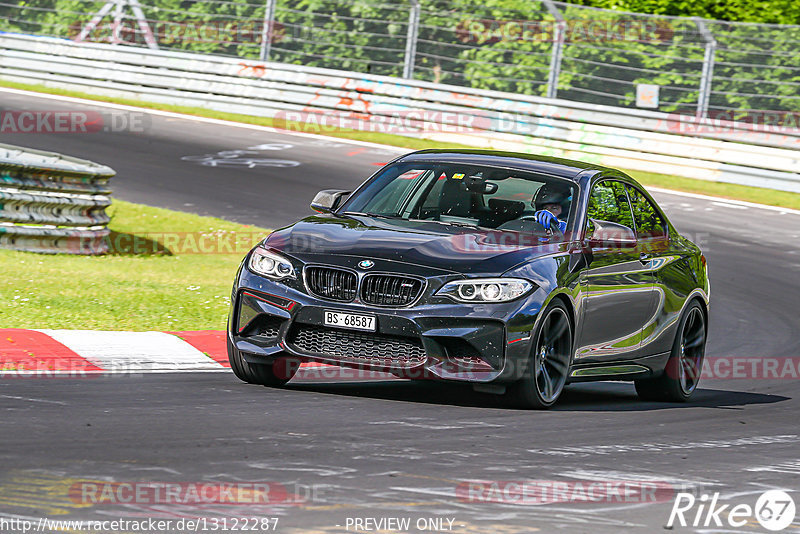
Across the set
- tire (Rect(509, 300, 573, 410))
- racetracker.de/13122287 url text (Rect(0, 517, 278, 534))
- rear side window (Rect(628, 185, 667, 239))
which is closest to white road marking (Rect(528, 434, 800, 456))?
tire (Rect(509, 300, 573, 410))

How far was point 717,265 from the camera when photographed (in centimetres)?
1703

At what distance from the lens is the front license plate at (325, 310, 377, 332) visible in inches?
320

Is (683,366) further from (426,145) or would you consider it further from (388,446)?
(426,145)

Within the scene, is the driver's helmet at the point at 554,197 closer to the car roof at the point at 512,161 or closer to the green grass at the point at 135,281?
the car roof at the point at 512,161

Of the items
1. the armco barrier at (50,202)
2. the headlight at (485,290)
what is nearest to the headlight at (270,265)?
the headlight at (485,290)

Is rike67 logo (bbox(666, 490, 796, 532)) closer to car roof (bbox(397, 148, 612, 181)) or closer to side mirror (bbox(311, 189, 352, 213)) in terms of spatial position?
car roof (bbox(397, 148, 612, 181))

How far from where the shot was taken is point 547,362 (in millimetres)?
8617

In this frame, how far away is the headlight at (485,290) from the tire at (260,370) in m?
1.24

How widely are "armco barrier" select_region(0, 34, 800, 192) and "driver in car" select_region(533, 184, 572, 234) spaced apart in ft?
45.8

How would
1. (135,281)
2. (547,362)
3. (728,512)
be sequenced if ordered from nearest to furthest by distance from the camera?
(728,512) → (547,362) → (135,281)

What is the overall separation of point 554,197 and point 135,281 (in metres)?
5.28

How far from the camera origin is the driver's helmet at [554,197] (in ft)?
30.5

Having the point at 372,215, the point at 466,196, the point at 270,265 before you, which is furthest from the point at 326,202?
the point at 270,265

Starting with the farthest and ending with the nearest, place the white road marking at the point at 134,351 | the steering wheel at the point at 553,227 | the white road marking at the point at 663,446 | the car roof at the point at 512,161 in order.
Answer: the car roof at the point at 512,161, the white road marking at the point at 134,351, the steering wheel at the point at 553,227, the white road marking at the point at 663,446
